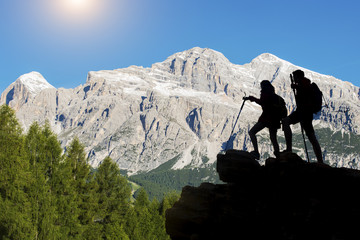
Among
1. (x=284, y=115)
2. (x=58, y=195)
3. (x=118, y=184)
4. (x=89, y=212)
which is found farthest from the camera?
(x=118, y=184)

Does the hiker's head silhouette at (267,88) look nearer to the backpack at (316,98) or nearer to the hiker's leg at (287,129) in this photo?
the hiker's leg at (287,129)

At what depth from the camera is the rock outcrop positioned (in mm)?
10232

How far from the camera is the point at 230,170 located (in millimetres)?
13312

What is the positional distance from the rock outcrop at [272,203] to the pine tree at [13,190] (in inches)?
541

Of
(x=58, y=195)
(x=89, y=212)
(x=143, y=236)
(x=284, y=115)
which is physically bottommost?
(x=143, y=236)

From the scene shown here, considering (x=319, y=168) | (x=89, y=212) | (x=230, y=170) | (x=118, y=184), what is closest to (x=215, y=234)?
(x=230, y=170)

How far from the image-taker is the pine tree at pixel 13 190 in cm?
2114

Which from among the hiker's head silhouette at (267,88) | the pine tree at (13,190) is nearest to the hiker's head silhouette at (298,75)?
the hiker's head silhouette at (267,88)

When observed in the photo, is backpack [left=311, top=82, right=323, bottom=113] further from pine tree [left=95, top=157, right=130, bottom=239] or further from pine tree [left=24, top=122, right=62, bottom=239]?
pine tree [left=95, top=157, right=130, bottom=239]

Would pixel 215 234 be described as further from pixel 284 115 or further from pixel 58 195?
pixel 58 195

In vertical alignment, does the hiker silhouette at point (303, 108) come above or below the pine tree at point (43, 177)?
above

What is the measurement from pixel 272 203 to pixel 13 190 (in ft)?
64.8

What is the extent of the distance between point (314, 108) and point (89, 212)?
92.9 ft

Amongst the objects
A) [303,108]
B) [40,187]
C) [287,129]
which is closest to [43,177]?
[40,187]
